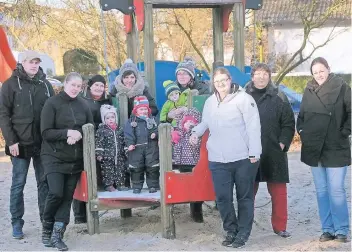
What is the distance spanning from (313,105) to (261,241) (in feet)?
4.13

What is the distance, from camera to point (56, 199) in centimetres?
465

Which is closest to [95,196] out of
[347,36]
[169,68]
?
[169,68]

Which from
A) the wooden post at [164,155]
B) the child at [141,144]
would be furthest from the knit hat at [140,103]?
the wooden post at [164,155]

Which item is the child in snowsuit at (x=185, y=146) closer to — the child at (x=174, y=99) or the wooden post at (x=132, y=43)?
the child at (x=174, y=99)

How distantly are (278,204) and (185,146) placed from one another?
38.4 inches

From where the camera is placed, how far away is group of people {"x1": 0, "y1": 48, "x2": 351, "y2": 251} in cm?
455

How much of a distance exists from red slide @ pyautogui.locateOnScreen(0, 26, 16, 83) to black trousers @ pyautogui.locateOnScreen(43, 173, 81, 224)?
281 cm

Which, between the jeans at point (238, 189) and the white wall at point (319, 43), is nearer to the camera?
the jeans at point (238, 189)

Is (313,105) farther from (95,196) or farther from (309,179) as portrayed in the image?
(309,179)

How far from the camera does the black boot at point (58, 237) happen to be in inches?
184

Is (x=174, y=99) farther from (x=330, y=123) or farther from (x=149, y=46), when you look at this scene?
(x=330, y=123)

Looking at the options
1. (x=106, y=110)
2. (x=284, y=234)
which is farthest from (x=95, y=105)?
(x=284, y=234)

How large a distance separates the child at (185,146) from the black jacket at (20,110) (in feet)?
4.02

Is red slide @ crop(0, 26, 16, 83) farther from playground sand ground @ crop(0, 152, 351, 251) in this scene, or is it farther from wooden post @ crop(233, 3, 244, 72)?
wooden post @ crop(233, 3, 244, 72)
